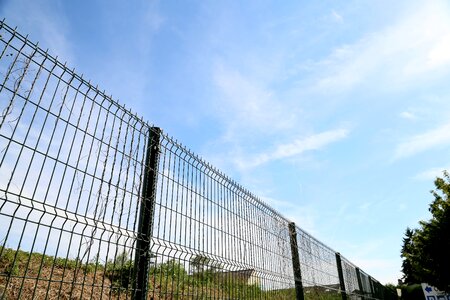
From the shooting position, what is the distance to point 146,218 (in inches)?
122

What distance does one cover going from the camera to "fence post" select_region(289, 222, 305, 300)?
5922 millimetres

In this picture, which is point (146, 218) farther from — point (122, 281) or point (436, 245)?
point (436, 245)

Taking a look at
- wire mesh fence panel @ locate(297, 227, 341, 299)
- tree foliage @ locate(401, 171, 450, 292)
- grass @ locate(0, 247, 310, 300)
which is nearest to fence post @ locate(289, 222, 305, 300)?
wire mesh fence panel @ locate(297, 227, 341, 299)

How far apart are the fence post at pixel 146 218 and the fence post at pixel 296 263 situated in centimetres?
374

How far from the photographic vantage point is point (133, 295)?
112 inches

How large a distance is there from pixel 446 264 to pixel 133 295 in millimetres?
12694

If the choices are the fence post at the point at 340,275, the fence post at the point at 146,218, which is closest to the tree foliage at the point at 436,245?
the fence post at the point at 340,275

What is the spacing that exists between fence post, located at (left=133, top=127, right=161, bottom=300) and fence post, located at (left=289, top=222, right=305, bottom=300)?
3740 millimetres

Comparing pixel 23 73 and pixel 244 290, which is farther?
pixel 244 290

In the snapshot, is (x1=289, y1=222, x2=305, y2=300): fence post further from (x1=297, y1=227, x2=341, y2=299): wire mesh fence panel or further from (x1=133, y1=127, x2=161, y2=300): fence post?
(x1=133, y1=127, x2=161, y2=300): fence post

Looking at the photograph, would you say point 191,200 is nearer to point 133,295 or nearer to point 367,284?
point 133,295

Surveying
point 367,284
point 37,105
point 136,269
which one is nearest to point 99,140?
point 37,105

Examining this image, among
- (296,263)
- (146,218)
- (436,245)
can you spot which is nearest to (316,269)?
(296,263)

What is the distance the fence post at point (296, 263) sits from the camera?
592cm
